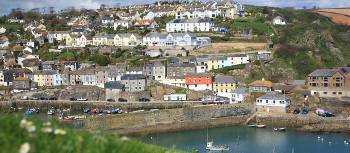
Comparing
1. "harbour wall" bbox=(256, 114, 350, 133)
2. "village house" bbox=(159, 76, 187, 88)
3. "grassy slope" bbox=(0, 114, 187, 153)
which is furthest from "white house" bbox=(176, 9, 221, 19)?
"grassy slope" bbox=(0, 114, 187, 153)

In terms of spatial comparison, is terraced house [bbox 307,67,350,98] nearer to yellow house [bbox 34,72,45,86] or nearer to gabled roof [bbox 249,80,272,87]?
gabled roof [bbox 249,80,272,87]

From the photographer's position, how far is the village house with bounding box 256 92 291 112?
1075 inches

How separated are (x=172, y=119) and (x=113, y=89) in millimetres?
8044

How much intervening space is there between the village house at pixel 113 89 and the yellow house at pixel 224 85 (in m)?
5.99

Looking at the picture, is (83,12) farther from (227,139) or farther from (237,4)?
(227,139)

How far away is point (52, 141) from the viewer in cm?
251

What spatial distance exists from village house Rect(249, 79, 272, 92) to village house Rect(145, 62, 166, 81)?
21.8ft

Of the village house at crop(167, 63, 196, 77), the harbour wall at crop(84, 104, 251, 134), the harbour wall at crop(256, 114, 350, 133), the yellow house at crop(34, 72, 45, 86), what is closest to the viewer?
the harbour wall at crop(84, 104, 251, 134)

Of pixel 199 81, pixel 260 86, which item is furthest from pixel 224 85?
pixel 260 86

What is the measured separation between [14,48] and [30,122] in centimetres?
4448

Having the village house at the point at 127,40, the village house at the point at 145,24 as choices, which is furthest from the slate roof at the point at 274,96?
the village house at the point at 145,24

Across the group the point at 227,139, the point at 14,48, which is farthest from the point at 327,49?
the point at 14,48

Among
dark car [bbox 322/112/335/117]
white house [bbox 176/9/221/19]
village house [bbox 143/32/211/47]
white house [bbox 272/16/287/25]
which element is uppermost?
white house [bbox 176/9/221/19]

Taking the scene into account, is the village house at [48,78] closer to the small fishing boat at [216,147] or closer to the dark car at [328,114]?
the small fishing boat at [216,147]
